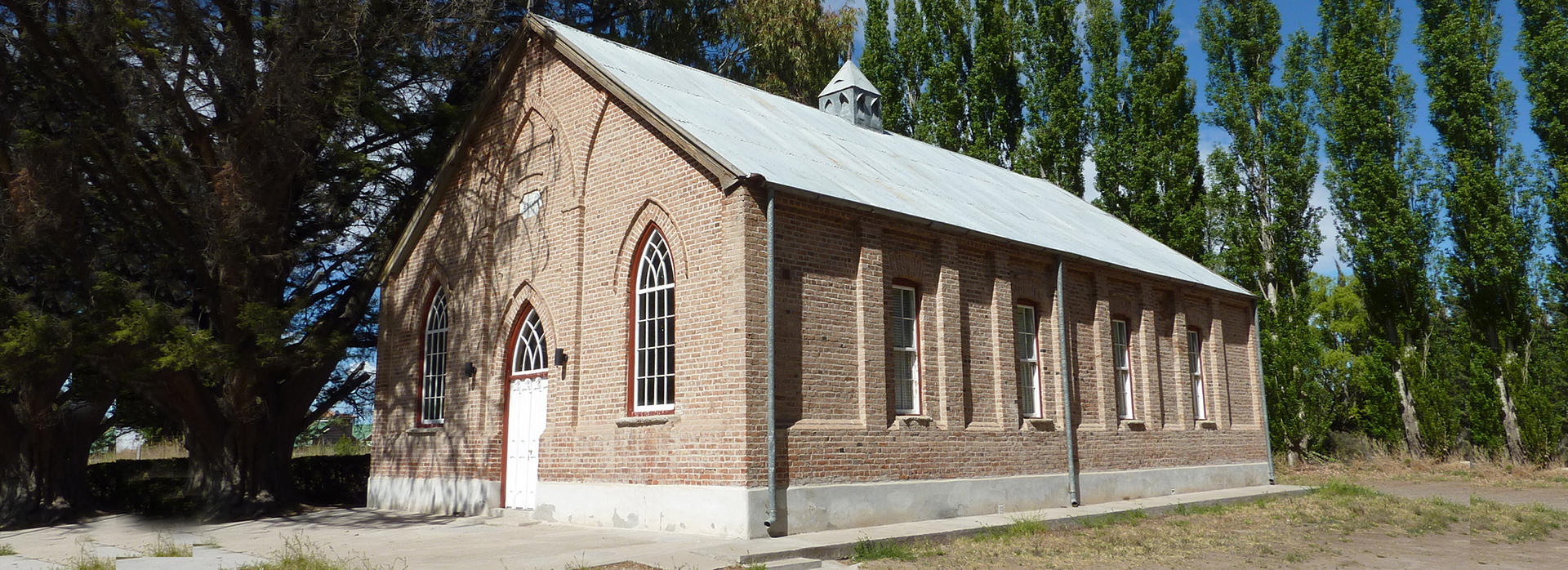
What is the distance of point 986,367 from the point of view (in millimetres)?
15242

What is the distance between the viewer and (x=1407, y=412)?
2620 centimetres

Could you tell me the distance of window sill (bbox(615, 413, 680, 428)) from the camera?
1255 centimetres

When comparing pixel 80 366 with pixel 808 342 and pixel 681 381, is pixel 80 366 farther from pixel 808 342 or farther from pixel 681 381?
pixel 808 342

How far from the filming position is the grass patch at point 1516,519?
13.1 metres

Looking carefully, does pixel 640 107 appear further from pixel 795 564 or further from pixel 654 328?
pixel 795 564

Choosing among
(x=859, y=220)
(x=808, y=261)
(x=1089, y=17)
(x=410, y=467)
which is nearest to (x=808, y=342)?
(x=808, y=261)

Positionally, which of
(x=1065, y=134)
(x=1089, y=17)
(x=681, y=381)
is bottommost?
(x=681, y=381)

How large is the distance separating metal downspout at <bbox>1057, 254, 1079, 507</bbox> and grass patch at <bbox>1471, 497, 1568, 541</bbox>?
524 centimetres

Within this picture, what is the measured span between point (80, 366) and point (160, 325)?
3.90m

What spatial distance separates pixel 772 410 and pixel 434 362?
8204mm

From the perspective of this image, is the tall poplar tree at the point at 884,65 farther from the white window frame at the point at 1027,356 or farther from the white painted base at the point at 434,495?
the white painted base at the point at 434,495

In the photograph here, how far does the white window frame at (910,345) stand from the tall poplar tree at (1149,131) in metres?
15.6

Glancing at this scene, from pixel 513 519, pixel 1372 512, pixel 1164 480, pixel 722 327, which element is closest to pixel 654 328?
pixel 722 327

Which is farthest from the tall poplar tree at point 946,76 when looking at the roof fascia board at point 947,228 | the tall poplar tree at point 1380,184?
the roof fascia board at point 947,228
